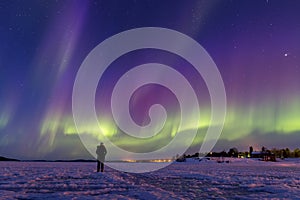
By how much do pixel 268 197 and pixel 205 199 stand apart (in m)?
2.07

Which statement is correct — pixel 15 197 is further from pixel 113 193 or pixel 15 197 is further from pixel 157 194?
pixel 157 194

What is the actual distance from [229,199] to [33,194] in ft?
18.8

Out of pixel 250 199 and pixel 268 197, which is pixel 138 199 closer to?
pixel 250 199

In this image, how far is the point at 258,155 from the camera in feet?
415

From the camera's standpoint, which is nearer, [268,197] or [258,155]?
[268,197]

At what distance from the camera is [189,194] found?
960 centimetres

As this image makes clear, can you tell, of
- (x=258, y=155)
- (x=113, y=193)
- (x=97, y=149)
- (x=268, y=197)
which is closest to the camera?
(x=268, y=197)

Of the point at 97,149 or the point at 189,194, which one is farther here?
the point at 97,149

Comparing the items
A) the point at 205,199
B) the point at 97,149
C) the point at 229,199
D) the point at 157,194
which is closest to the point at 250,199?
the point at 229,199

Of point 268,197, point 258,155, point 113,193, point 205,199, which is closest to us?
point 205,199

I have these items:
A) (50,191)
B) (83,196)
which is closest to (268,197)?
(83,196)

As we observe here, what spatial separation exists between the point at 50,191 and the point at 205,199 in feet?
16.4

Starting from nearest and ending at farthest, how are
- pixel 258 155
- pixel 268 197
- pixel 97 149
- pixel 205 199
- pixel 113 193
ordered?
pixel 205 199, pixel 268 197, pixel 113 193, pixel 97 149, pixel 258 155

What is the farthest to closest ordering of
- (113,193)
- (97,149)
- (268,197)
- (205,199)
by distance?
(97,149) → (113,193) → (268,197) → (205,199)
